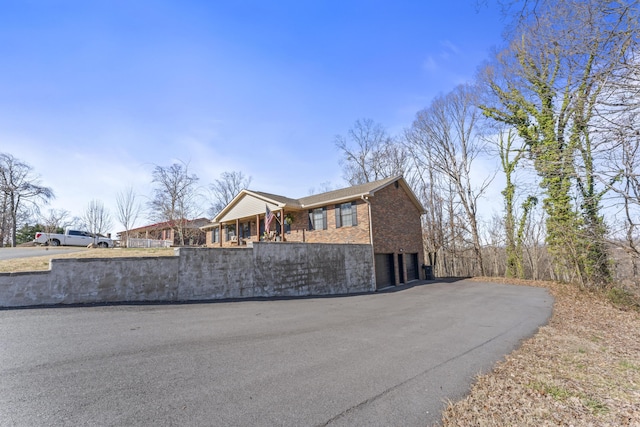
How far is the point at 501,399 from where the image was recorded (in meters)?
3.76

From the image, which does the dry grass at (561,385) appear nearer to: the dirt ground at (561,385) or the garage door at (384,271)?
the dirt ground at (561,385)

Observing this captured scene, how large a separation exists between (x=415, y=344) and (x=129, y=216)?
2164cm

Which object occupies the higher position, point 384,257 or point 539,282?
point 384,257

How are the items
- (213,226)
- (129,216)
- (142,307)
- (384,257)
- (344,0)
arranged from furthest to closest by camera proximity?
(213,226)
(129,216)
(384,257)
(142,307)
(344,0)

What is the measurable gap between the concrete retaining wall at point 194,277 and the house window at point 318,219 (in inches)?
136

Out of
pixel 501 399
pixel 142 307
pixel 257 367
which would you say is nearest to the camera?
pixel 501 399

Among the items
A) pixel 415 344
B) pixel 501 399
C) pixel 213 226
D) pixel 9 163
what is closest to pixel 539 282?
pixel 415 344

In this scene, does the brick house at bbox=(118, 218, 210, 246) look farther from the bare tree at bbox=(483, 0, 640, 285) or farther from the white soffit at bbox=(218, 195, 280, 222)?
the bare tree at bbox=(483, 0, 640, 285)

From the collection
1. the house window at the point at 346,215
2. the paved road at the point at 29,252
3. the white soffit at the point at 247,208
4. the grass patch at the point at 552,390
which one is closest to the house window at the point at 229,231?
the white soffit at the point at 247,208

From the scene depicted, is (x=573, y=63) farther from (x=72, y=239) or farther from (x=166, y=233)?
(x=166, y=233)

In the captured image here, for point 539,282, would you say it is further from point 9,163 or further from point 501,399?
point 9,163

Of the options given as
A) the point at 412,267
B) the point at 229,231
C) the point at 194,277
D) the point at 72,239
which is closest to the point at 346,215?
the point at 412,267

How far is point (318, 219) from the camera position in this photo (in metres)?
18.7

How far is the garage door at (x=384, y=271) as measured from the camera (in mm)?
17011
